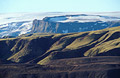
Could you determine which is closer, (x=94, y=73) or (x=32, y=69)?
(x=94, y=73)

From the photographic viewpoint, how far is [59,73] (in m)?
186

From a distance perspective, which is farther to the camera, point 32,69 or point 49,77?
point 32,69

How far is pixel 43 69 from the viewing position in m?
197

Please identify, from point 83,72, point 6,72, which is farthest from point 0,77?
point 83,72

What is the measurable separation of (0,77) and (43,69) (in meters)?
28.1

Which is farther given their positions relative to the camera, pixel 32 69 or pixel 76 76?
pixel 32 69

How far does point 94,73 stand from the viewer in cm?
18188

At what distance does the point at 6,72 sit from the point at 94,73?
52084 millimetres

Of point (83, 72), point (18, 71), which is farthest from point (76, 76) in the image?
point (18, 71)

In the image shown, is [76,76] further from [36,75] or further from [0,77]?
[0,77]

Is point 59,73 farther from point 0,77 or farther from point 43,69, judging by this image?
point 0,77

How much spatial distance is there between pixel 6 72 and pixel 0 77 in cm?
906

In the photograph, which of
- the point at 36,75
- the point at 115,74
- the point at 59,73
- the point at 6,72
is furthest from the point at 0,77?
the point at 115,74

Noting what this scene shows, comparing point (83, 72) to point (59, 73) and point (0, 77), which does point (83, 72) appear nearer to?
point (59, 73)
